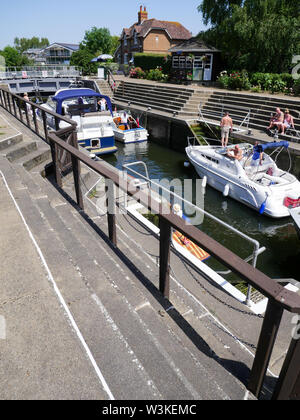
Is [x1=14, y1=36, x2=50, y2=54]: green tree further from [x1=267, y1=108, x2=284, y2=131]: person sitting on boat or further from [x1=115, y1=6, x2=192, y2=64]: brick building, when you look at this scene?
[x1=267, y1=108, x2=284, y2=131]: person sitting on boat

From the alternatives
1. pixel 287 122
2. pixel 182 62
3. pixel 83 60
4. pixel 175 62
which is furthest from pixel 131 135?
pixel 83 60

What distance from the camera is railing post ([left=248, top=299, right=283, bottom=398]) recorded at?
1.65m

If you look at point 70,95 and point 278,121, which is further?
point 70,95

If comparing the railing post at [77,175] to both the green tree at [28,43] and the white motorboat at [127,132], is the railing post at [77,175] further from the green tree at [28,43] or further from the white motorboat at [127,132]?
the green tree at [28,43]

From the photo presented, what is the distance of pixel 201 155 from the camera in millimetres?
14047

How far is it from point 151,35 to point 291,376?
5550 cm

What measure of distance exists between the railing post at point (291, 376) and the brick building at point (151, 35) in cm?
5356

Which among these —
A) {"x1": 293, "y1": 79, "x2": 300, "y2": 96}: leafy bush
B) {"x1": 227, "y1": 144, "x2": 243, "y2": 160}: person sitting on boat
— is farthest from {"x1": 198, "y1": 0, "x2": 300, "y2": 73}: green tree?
{"x1": 227, "y1": 144, "x2": 243, "y2": 160}: person sitting on boat

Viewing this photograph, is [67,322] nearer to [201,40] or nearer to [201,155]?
[201,155]

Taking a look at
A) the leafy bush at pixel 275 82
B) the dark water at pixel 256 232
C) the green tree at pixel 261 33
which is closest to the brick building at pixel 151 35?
the green tree at pixel 261 33

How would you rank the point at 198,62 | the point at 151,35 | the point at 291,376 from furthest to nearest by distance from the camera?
the point at 151,35 < the point at 198,62 < the point at 291,376

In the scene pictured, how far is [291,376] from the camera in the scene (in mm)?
Result: 1699

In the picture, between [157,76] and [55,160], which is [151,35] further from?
[55,160]
